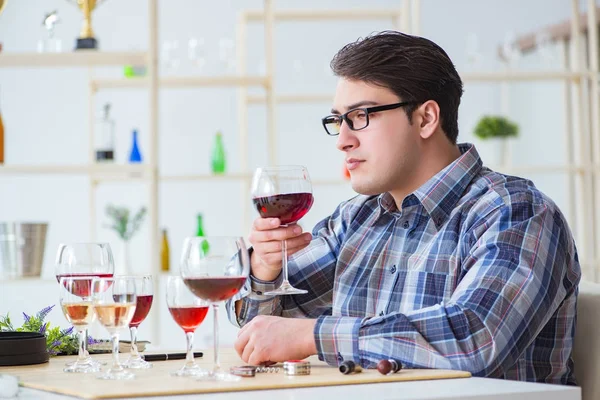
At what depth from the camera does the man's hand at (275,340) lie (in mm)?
1441

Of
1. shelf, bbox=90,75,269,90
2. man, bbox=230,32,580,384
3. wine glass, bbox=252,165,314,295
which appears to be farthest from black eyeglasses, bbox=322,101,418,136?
shelf, bbox=90,75,269,90

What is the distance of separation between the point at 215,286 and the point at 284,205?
0.47 meters

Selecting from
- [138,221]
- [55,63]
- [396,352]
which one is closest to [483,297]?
[396,352]

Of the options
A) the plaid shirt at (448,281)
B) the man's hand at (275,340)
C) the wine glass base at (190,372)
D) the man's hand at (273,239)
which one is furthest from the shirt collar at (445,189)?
the wine glass base at (190,372)

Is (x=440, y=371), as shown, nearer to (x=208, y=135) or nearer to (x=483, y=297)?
(x=483, y=297)

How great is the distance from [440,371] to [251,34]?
4524 millimetres

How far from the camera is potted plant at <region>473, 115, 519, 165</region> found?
481 centimetres

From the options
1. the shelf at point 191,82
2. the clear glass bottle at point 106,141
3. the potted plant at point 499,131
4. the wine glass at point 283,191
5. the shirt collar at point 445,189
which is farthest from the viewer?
the potted plant at point 499,131

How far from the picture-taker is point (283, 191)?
1.69 m

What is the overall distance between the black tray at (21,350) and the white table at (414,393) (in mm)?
418

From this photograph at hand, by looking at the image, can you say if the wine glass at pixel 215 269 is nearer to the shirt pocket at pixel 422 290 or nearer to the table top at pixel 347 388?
the table top at pixel 347 388

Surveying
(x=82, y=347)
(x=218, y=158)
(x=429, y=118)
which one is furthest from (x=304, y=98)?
(x=82, y=347)

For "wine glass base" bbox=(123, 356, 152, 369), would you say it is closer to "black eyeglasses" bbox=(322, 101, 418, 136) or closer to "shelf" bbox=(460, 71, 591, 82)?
"black eyeglasses" bbox=(322, 101, 418, 136)

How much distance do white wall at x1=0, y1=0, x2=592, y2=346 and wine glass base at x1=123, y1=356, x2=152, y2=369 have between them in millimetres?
3581
